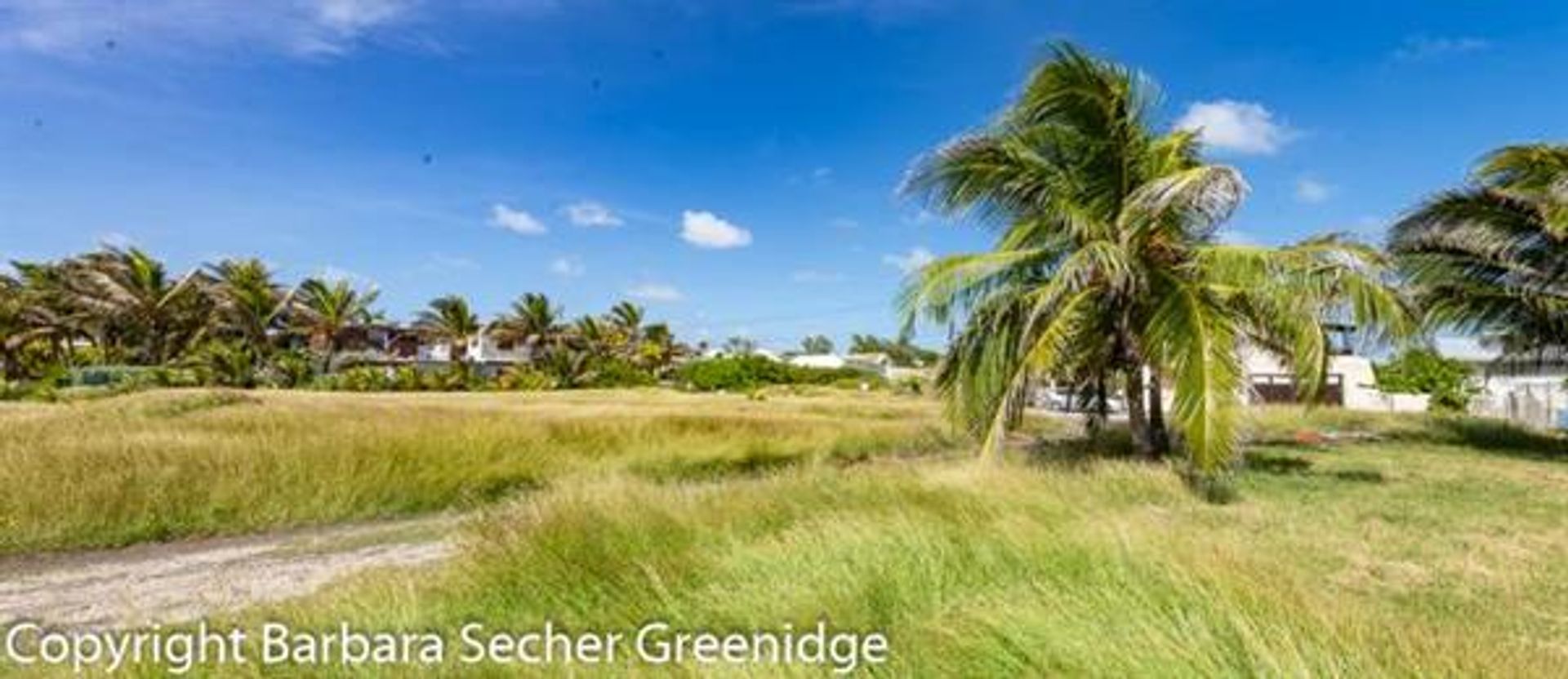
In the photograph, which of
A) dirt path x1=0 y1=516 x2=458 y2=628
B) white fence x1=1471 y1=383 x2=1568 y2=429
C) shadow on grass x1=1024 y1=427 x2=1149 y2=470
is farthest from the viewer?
white fence x1=1471 y1=383 x2=1568 y2=429

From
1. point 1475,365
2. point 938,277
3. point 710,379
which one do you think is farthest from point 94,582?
point 710,379

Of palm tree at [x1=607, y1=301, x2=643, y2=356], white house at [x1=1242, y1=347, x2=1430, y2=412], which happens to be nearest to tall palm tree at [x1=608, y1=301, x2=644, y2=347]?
palm tree at [x1=607, y1=301, x2=643, y2=356]

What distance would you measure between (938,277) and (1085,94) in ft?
8.81

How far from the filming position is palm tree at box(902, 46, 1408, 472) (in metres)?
10.3

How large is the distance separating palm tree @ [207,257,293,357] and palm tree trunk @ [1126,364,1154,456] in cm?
4593

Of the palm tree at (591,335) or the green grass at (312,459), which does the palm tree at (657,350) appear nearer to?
the palm tree at (591,335)

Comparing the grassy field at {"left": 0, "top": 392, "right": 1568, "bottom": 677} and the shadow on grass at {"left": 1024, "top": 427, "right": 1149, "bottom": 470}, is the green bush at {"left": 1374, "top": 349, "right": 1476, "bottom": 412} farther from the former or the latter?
the shadow on grass at {"left": 1024, "top": 427, "right": 1149, "bottom": 470}

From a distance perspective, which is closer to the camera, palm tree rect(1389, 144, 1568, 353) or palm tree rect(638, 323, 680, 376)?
palm tree rect(1389, 144, 1568, 353)

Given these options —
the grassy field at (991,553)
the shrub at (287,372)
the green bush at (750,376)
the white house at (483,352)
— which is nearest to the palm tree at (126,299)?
the shrub at (287,372)

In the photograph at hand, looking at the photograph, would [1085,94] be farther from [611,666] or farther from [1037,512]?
[611,666]

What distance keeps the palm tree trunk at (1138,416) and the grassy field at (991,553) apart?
2.86ft

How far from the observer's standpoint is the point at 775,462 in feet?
55.3

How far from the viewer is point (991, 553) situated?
560 centimetres

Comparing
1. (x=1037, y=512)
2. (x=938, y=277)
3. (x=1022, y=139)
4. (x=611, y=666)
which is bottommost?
(x=611, y=666)
